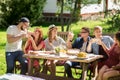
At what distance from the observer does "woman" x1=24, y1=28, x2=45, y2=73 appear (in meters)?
8.34

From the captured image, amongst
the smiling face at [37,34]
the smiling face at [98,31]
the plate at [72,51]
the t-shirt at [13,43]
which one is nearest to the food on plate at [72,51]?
the plate at [72,51]

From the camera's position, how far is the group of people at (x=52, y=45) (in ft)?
24.7

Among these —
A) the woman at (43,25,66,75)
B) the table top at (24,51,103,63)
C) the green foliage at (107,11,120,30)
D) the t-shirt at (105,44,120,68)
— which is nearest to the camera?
the table top at (24,51,103,63)

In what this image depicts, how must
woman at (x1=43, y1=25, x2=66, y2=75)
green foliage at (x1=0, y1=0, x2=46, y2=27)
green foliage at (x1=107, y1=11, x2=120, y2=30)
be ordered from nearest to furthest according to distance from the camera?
woman at (x1=43, y1=25, x2=66, y2=75) → green foliage at (x1=107, y1=11, x2=120, y2=30) → green foliage at (x1=0, y1=0, x2=46, y2=27)

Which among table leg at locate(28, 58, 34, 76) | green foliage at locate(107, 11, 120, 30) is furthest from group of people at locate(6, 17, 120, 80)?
green foliage at locate(107, 11, 120, 30)

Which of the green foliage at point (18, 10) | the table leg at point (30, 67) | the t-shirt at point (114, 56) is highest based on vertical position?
the green foliage at point (18, 10)

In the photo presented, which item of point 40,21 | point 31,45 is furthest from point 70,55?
point 40,21

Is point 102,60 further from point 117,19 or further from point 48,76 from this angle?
point 117,19

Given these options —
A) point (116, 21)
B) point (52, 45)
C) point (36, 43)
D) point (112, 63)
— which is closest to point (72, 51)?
point (52, 45)

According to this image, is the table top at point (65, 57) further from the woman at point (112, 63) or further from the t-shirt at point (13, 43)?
the t-shirt at point (13, 43)

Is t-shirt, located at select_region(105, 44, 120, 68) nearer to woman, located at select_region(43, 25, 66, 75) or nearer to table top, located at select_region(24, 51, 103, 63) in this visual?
table top, located at select_region(24, 51, 103, 63)

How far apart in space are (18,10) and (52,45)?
14122 millimetres

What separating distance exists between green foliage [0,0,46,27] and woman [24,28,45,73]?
1361 cm

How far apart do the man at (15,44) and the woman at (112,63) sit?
1817 mm
